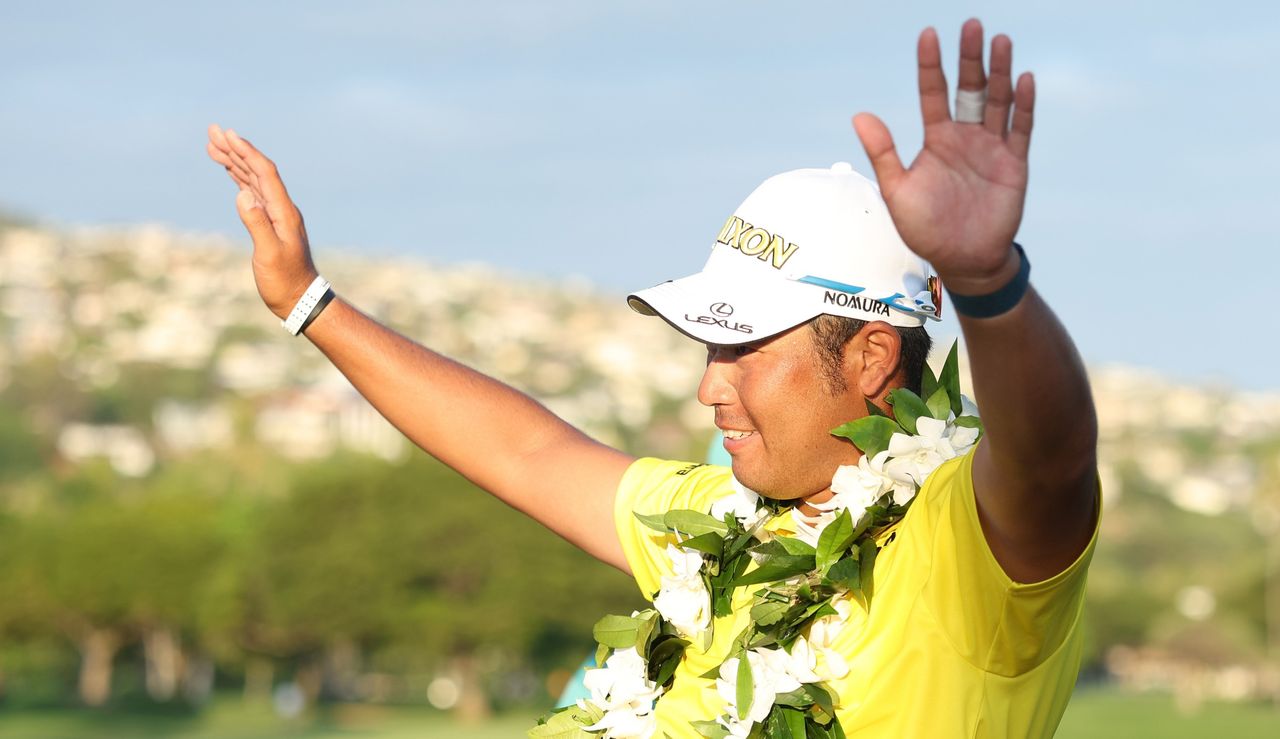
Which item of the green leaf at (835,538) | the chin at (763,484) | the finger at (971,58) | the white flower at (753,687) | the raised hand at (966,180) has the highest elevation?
the finger at (971,58)

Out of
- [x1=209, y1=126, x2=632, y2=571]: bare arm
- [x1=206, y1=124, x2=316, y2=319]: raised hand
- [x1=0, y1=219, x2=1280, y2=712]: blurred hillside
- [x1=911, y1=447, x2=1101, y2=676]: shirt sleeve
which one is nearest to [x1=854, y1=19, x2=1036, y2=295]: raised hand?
[x1=911, y1=447, x2=1101, y2=676]: shirt sleeve

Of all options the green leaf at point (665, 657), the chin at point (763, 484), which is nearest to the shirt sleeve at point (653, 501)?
the green leaf at point (665, 657)

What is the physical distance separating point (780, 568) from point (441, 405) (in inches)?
44.7

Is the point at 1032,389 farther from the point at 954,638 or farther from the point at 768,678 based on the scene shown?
the point at 768,678

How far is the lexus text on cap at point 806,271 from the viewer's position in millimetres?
3492

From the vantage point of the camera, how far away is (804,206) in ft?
11.7

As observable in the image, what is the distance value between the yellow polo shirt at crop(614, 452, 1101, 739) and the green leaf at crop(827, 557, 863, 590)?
0.05 metres

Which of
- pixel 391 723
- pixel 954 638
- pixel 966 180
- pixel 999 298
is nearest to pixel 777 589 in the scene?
pixel 954 638

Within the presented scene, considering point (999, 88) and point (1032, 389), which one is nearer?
point (999, 88)

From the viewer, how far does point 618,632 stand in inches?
148

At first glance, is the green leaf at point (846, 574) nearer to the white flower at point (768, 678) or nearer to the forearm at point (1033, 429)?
the white flower at point (768, 678)

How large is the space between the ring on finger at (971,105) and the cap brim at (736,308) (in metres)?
1.06

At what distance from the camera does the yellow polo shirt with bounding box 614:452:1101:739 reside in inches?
114

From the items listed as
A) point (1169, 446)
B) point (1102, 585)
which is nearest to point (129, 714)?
point (1102, 585)
